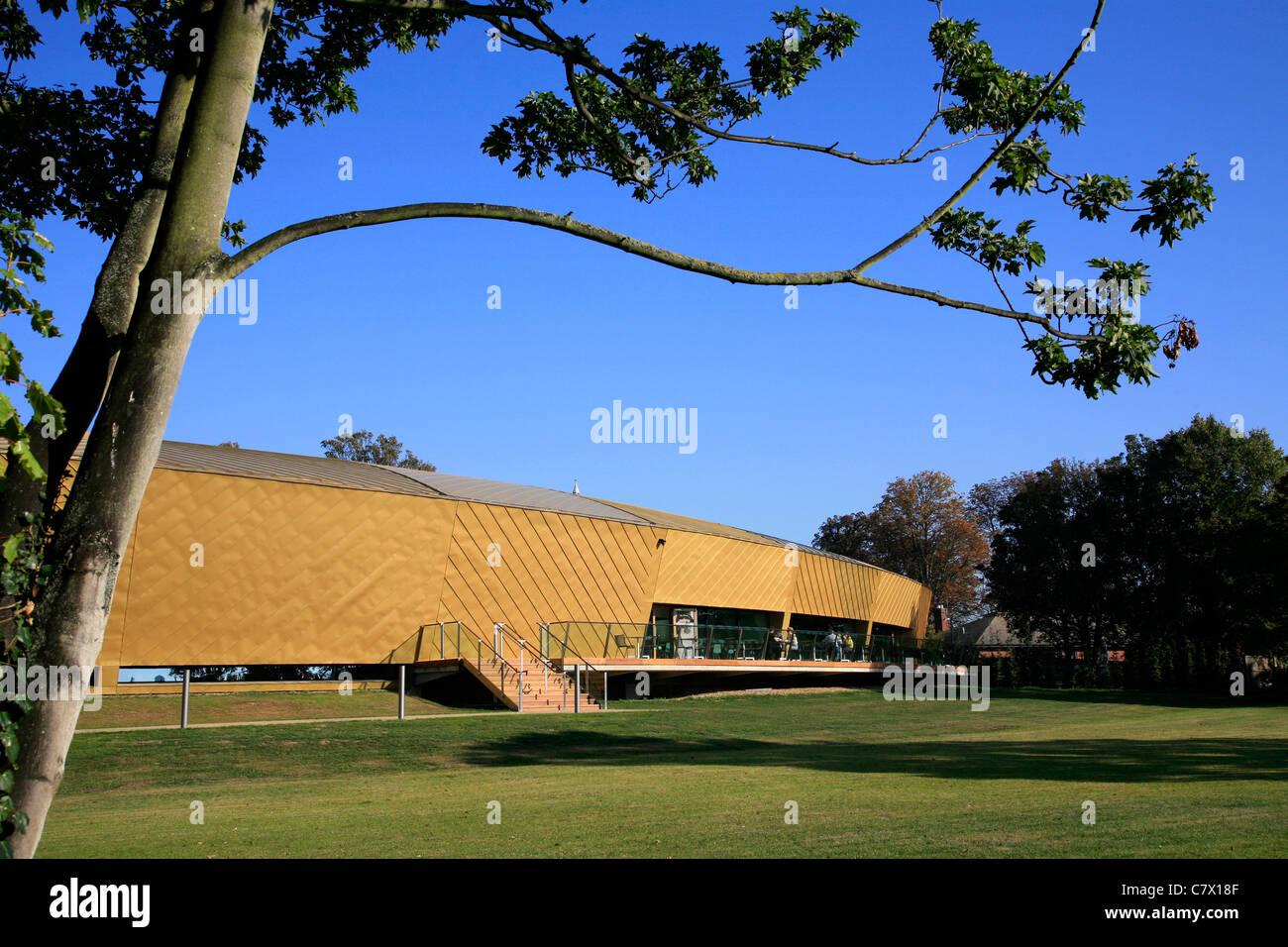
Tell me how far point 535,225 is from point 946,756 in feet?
49.5

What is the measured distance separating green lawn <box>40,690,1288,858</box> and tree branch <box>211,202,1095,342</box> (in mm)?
4237


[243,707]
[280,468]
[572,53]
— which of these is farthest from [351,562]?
[572,53]

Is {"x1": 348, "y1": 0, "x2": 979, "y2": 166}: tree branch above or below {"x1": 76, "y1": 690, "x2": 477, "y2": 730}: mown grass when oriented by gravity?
above

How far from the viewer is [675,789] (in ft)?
41.6

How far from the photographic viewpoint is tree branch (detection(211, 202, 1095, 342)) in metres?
4.82

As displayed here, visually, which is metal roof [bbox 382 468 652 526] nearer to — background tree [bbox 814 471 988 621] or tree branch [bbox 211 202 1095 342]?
tree branch [bbox 211 202 1095 342]

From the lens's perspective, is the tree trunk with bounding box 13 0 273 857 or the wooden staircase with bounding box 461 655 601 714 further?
the wooden staircase with bounding box 461 655 601 714

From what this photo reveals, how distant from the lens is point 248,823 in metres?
9.99

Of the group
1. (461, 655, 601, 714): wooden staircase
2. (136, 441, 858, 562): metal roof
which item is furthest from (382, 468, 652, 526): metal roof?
(461, 655, 601, 714): wooden staircase

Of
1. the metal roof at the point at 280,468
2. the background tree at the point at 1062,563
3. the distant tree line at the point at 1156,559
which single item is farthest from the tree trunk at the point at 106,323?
the background tree at the point at 1062,563

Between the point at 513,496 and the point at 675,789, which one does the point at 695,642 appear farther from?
the point at 675,789

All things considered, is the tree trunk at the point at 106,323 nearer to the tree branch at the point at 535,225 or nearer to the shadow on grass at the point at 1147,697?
the tree branch at the point at 535,225

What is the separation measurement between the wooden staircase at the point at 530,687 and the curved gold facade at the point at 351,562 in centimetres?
227

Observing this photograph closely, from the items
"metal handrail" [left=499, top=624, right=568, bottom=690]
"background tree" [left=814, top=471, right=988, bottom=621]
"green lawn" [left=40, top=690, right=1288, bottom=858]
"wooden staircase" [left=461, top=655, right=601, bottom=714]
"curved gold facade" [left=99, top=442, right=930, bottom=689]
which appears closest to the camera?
"green lawn" [left=40, top=690, right=1288, bottom=858]
